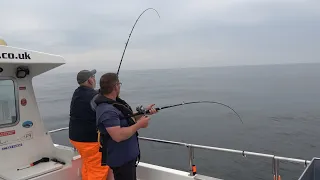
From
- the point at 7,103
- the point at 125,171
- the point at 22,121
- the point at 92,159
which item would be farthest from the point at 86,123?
the point at 7,103

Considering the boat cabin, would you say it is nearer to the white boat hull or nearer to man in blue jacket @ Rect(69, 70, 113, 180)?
the white boat hull

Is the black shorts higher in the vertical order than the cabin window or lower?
lower

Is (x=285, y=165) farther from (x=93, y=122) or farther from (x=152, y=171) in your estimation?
(x=93, y=122)

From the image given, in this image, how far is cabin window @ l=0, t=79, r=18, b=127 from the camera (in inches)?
138

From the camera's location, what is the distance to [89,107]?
3.24m

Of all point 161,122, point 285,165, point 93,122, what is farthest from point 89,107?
point 161,122

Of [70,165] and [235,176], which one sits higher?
[70,165]

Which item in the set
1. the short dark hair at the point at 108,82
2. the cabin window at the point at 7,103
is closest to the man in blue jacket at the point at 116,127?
the short dark hair at the point at 108,82

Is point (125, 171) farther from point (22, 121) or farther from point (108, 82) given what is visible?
point (22, 121)

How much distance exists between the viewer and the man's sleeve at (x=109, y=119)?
2.38m

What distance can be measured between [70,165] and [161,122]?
17.0 meters

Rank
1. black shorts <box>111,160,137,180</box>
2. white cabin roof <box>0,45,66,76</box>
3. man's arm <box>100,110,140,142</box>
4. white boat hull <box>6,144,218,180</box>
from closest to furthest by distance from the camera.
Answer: man's arm <box>100,110,140,142</box>
black shorts <box>111,160,137,180</box>
white cabin roof <box>0,45,66,76</box>
white boat hull <box>6,144,218,180</box>

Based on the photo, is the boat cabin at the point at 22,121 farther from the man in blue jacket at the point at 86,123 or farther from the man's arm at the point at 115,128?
the man's arm at the point at 115,128

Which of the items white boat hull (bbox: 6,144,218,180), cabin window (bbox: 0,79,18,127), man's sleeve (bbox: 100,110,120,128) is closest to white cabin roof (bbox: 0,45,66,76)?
cabin window (bbox: 0,79,18,127)
